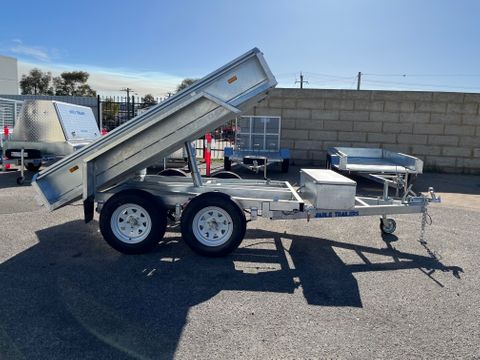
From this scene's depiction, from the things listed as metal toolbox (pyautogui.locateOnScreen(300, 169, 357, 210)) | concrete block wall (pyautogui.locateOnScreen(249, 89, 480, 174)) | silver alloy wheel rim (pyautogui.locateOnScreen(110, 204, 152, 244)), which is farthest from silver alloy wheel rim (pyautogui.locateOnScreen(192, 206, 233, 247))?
concrete block wall (pyautogui.locateOnScreen(249, 89, 480, 174))

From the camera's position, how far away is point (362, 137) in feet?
45.2

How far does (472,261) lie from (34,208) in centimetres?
724

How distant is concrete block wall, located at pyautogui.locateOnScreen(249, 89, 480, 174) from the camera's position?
13328 mm

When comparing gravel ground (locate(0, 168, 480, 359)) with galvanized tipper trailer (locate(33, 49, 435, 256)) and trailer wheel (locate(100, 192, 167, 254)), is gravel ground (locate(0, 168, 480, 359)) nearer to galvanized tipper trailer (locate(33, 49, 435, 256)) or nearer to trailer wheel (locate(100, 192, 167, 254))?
trailer wheel (locate(100, 192, 167, 254))

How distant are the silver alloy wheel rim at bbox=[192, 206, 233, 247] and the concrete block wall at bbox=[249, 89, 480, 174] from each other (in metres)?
9.68

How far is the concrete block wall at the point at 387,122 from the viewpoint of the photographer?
43.7 feet

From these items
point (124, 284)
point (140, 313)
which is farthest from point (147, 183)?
point (140, 313)

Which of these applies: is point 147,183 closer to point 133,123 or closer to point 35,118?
point 133,123

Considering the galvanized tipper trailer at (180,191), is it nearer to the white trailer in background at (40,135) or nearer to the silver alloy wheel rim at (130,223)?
the silver alloy wheel rim at (130,223)

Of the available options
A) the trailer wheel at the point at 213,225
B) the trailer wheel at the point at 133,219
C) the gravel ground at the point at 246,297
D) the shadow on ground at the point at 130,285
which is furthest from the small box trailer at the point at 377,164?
the trailer wheel at the point at 133,219

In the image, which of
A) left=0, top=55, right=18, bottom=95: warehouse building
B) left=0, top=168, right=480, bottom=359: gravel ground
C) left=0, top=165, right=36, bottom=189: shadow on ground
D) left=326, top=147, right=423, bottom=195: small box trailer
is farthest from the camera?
left=0, top=55, right=18, bottom=95: warehouse building

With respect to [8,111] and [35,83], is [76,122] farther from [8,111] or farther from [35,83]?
[35,83]

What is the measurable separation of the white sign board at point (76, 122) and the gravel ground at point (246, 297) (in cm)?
491

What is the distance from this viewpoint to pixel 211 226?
491 centimetres
